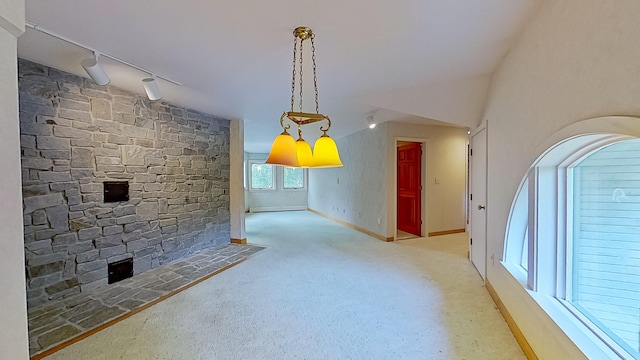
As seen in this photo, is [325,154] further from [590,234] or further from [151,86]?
[151,86]

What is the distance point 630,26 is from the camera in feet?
3.46

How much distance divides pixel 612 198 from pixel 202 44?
9.09 feet

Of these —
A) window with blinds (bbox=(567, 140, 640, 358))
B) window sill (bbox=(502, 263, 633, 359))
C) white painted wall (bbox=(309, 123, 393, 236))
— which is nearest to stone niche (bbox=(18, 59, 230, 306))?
white painted wall (bbox=(309, 123, 393, 236))

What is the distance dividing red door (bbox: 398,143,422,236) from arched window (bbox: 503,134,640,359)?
3.60 metres

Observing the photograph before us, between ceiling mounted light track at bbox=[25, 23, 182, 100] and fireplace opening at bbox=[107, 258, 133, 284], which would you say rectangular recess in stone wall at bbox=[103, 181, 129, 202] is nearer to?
fireplace opening at bbox=[107, 258, 133, 284]

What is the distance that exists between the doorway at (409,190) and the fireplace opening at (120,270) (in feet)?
14.5

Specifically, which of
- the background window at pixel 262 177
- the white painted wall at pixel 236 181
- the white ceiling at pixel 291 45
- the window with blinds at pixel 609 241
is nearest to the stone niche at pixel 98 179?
the white ceiling at pixel 291 45

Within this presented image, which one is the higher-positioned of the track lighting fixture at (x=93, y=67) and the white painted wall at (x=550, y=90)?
the track lighting fixture at (x=93, y=67)

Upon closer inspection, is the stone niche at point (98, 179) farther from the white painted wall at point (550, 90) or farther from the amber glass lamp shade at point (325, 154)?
the white painted wall at point (550, 90)

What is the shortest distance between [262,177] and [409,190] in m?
5.62

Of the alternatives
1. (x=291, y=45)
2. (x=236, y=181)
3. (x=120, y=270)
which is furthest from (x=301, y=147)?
(x=236, y=181)

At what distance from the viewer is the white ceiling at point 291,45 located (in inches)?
66.9

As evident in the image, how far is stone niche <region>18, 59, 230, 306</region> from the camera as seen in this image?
2.53 metres

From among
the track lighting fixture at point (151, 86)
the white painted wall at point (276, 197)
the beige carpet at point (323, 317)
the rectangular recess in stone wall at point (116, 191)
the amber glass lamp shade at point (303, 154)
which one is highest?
the track lighting fixture at point (151, 86)
